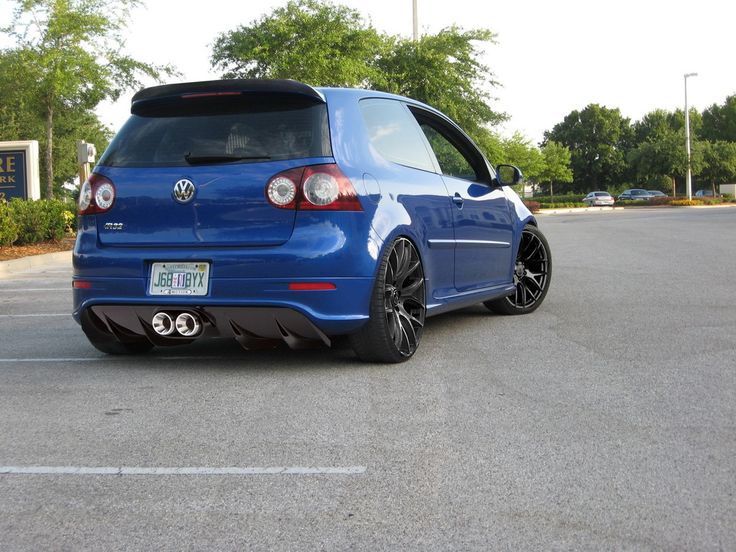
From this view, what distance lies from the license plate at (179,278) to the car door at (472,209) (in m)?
1.96

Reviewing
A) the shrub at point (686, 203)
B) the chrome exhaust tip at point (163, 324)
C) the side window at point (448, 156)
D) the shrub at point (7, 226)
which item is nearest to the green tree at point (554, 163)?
the shrub at point (686, 203)

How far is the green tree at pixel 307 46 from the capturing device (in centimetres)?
3494

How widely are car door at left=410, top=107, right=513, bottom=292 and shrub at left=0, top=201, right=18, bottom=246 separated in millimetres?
11899

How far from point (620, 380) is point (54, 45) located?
2794 centimetres

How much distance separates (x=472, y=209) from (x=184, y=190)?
7.73 ft

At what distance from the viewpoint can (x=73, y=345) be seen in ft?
23.7

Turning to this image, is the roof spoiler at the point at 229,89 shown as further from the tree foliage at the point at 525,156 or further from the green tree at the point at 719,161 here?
the green tree at the point at 719,161

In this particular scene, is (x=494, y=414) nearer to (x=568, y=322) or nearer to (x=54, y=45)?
(x=568, y=322)

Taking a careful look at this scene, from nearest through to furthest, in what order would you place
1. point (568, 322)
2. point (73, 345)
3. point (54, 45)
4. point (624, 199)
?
point (73, 345), point (568, 322), point (54, 45), point (624, 199)

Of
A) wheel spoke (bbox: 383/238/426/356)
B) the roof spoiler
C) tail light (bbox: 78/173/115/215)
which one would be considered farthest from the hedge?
wheel spoke (bbox: 383/238/426/356)

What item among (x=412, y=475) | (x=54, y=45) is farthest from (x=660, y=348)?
(x=54, y=45)

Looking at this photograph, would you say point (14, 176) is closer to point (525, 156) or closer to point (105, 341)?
point (105, 341)

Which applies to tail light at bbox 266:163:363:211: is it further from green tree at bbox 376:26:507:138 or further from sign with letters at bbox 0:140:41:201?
green tree at bbox 376:26:507:138

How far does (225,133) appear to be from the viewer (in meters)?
5.88
